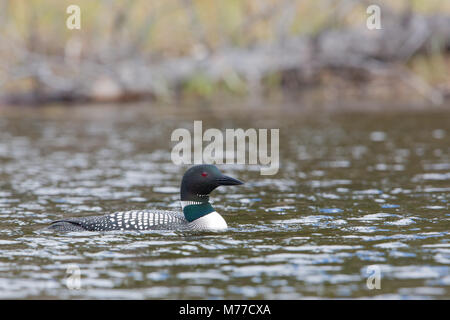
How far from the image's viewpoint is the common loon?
9.14 m

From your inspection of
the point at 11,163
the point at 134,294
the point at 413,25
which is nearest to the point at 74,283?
the point at 134,294

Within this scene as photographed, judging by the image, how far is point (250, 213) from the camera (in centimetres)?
1039

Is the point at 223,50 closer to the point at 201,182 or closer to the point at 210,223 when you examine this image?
the point at 201,182

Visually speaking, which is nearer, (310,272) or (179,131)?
(310,272)

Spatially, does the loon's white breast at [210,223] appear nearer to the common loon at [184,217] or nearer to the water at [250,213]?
the common loon at [184,217]

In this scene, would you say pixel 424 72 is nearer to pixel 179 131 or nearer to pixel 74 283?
pixel 179 131

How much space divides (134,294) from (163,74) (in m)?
18.4

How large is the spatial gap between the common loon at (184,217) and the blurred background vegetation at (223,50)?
1427 cm

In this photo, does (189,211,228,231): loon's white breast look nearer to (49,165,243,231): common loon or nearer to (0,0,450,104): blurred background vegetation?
(49,165,243,231): common loon

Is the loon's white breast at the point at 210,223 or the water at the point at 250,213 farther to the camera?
the loon's white breast at the point at 210,223

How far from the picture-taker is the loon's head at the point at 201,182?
9.48 metres

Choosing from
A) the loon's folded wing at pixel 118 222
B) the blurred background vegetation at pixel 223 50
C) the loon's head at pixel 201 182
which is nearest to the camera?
the loon's folded wing at pixel 118 222

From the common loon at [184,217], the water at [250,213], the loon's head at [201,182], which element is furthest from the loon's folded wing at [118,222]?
the loon's head at [201,182]

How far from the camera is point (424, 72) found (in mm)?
25609
